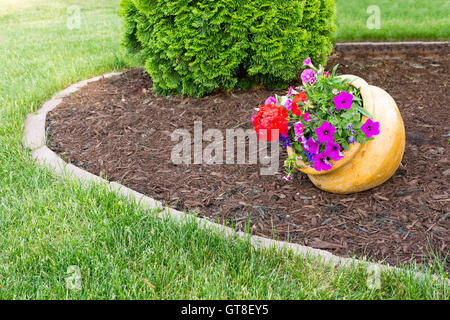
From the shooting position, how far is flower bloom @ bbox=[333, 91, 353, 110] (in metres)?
2.78

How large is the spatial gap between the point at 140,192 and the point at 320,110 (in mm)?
1420

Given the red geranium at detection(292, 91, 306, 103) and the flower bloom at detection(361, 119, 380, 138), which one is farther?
the red geranium at detection(292, 91, 306, 103)

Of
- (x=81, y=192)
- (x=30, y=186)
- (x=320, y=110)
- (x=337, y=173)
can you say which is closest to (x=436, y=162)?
(x=337, y=173)

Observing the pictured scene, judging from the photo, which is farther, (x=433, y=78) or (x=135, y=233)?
(x=433, y=78)

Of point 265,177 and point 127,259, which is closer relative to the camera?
point 127,259

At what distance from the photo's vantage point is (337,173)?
10.1 ft

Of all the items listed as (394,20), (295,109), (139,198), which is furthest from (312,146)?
(394,20)

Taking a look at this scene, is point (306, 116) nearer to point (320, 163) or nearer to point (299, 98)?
point (299, 98)

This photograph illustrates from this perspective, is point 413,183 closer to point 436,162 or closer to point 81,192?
point 436,162

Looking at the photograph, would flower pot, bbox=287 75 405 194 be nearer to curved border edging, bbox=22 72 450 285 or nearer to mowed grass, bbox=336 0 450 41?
curved border edging, bbox=22 72 450 285

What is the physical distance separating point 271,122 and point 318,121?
1.08 feet

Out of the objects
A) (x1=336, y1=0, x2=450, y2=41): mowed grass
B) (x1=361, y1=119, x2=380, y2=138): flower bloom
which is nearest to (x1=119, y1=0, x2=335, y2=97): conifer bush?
(x1=361, y1=119, x2=380, y2=138): flower bloom

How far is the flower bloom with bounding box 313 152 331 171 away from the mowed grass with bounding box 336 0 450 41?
16.5 feet

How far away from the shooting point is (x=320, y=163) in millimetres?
2916
